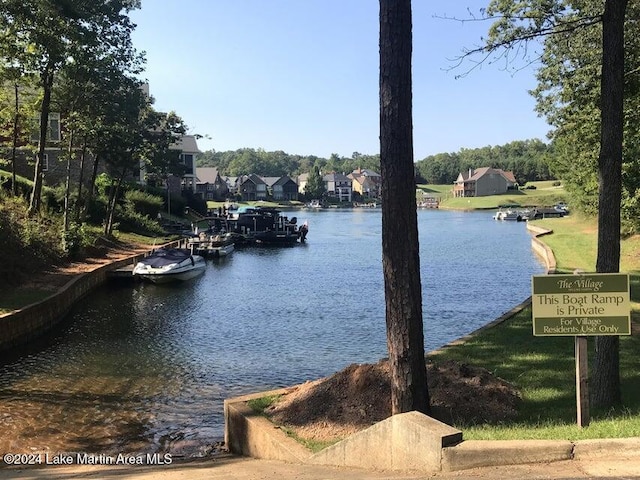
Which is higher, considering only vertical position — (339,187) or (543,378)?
(339,187)

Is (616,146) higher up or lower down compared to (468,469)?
higher up

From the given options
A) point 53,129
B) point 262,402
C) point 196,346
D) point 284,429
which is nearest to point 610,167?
point 284,429

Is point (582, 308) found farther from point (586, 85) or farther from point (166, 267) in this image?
point (166, 267)

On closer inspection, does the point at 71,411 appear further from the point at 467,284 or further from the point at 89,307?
the point at 467,284

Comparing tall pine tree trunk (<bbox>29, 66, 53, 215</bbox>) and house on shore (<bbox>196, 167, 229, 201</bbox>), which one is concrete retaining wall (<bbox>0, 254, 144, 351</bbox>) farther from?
house on shore (<bbox>196, 167, 229, 201</bbox>)

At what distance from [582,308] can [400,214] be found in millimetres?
2064

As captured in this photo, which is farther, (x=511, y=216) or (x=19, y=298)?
(x=511, y=216)

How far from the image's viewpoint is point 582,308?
5.74 m

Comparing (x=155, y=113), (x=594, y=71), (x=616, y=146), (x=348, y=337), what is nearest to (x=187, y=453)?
(x=616, y=146)

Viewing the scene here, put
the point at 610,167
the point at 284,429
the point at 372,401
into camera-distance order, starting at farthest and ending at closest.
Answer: the point at 372,401, the point at 284,429, the point at 610,167

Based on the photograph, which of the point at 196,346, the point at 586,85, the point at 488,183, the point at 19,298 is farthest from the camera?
the point at 488,183

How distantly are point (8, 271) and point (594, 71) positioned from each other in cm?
1882

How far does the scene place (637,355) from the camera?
1012 cm

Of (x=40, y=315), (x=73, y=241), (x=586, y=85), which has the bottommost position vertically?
(x=40, y=315)
